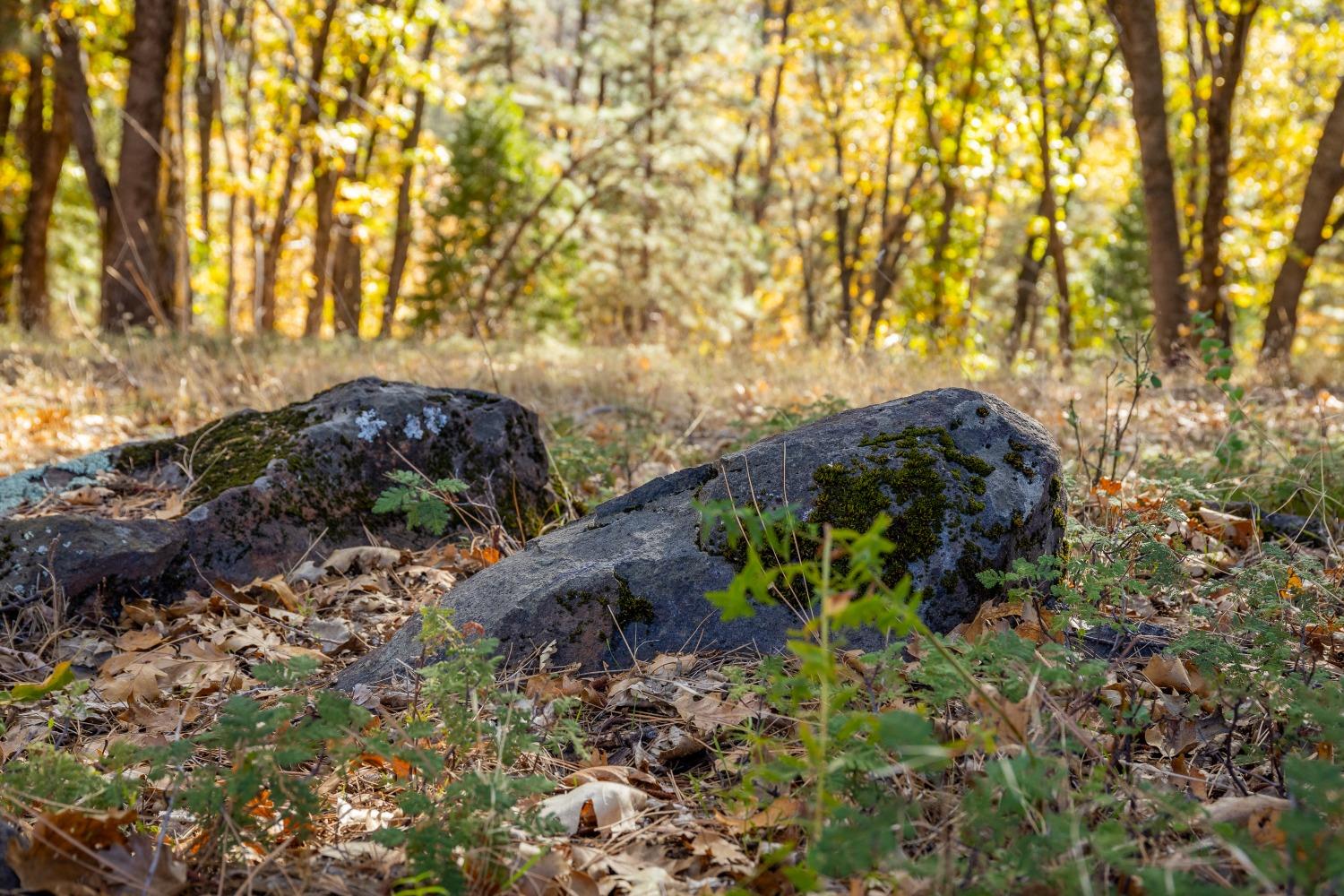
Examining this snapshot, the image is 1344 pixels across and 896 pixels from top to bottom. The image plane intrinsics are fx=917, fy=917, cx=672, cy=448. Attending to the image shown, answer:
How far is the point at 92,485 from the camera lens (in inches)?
154

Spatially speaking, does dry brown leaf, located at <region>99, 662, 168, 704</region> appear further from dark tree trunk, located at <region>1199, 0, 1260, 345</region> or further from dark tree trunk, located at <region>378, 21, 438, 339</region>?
dark tree trunk, located at <region>378, 21, 438, 339</region>

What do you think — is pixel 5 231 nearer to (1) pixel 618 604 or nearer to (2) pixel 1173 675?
(1) pixel 618 604

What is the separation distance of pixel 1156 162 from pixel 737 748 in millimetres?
8333

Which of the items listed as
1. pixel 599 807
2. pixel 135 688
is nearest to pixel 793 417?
pixel 599 807

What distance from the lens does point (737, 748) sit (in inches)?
83.5

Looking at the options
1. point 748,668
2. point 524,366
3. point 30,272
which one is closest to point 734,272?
point 524,366

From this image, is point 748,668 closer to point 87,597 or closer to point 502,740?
point 502,740

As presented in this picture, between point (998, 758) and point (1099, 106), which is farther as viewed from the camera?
point (1099, 106)

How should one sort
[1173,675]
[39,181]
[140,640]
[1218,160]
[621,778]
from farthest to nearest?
[39,181], [1218,160], [140,640], [1173,675], [621,778]

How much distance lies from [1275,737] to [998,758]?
733 millimetres

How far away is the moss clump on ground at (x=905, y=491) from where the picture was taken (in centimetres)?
258

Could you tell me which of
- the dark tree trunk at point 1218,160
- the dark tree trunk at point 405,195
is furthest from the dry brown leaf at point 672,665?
the dark tree trunk at point 405,195

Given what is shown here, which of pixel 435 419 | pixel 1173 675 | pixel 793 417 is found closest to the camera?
pixel 1173 675

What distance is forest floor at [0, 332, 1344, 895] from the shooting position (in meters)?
1.54
